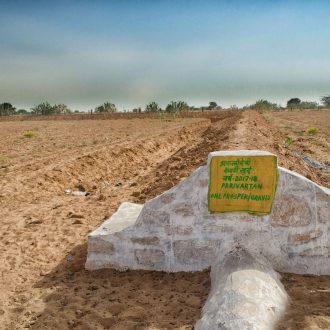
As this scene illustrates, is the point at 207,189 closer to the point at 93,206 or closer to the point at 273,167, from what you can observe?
the point at 273,167

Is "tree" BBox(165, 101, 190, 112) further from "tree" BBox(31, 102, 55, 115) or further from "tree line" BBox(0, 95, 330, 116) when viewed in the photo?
"tree" BBox(31, 102, 55, 115)

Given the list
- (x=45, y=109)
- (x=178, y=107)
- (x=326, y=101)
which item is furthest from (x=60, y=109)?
(x=326, y=101)

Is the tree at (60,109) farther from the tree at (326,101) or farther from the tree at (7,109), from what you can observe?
the tree at (326,101)

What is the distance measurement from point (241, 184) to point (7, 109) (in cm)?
6767

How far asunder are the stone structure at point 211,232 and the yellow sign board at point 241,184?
7cm

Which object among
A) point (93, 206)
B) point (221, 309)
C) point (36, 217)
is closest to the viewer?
point (221, 309)

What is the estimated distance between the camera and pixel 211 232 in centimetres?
490

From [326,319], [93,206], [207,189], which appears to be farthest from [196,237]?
[93,206]

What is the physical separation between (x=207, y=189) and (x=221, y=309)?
61.3 inches

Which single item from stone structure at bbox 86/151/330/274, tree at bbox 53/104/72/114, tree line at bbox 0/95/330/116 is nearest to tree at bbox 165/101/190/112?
tree line at bbox 0/95/330/116

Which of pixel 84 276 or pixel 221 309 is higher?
pixel 221 309

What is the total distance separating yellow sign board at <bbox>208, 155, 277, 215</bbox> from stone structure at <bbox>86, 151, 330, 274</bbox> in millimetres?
75

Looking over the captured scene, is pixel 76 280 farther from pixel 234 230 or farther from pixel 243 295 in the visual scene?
pixel 243 295

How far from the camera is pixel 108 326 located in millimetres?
4047
